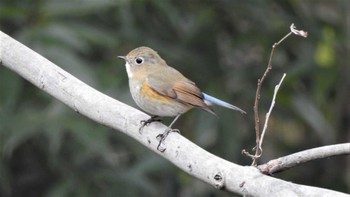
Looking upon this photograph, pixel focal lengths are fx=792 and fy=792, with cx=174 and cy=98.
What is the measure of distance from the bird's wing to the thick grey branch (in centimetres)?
163

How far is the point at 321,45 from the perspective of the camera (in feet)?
21.3

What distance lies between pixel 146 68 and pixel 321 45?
180 centimetres

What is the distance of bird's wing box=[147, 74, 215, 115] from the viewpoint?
5.00 metres

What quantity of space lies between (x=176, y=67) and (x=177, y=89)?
131 cm

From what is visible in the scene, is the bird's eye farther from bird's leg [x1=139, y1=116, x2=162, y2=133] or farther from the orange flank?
bird's leg [x1=139, y1=116, x2=162, y2=133]

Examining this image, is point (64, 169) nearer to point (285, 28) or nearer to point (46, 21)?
point (46, 21)

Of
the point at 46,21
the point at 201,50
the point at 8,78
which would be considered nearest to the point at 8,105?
the point at 8,78

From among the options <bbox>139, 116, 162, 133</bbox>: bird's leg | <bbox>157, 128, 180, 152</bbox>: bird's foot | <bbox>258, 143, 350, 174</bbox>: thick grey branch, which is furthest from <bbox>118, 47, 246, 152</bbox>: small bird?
<bbox>258, 143, 350, 174</bbox>: thick grey branch

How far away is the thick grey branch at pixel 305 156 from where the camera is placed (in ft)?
10.3

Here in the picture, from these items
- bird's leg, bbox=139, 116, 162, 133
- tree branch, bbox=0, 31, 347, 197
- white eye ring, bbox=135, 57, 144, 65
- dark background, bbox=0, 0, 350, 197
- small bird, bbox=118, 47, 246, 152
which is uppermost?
tree branch, bbox=0, 31, 347, 197

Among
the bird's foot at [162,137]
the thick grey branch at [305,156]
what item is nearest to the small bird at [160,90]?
the bird's foot at [162,137]

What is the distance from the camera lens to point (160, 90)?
201 inches

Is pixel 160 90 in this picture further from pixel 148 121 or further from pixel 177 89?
pixel 148 121

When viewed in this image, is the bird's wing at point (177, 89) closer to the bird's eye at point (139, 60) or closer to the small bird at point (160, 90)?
the small bird at point (160, 90)
